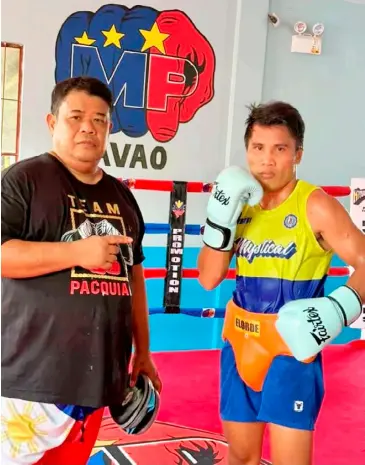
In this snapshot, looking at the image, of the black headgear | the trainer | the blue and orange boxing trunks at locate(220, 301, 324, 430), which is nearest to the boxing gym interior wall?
the blue and orange boxing trunks at locate(220, 301, 324, 430)

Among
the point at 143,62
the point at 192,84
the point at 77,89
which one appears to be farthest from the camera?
the point at 192,84

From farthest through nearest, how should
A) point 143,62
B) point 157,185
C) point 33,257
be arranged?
1. point 143,62
2. point 157,185
3. point 33,257

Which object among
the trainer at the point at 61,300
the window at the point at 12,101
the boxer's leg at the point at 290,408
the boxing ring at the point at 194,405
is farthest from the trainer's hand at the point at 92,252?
the window at the point at 12,101

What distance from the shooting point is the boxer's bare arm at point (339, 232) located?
5.34ft

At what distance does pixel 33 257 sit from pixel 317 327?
2.50ft

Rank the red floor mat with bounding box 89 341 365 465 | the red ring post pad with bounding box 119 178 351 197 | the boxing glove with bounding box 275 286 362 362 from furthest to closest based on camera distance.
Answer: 1. the red ring post pad with bounding box 119 178 351 197
2. the red floor mat with bounding box 89 341 365 465
3. the boxing glove with bounding box 275 286 362 362

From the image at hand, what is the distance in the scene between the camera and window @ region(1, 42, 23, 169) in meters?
3.60

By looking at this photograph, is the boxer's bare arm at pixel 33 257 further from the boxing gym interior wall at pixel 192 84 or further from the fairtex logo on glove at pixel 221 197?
the boxing gym interior wall at pixel 192 84

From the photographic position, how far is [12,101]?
143 inches

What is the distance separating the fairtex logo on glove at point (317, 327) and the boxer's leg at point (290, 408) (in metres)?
0.12

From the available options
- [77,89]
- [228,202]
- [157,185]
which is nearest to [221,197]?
[228,202]

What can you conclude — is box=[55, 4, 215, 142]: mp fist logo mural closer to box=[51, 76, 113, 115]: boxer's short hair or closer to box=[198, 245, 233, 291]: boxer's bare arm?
box=[198, 245, 233, 291]: boxer's bare arm

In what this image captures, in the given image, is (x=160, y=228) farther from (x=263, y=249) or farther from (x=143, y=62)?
(x=263, y=249)

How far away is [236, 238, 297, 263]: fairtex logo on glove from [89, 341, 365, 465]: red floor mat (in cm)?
95
